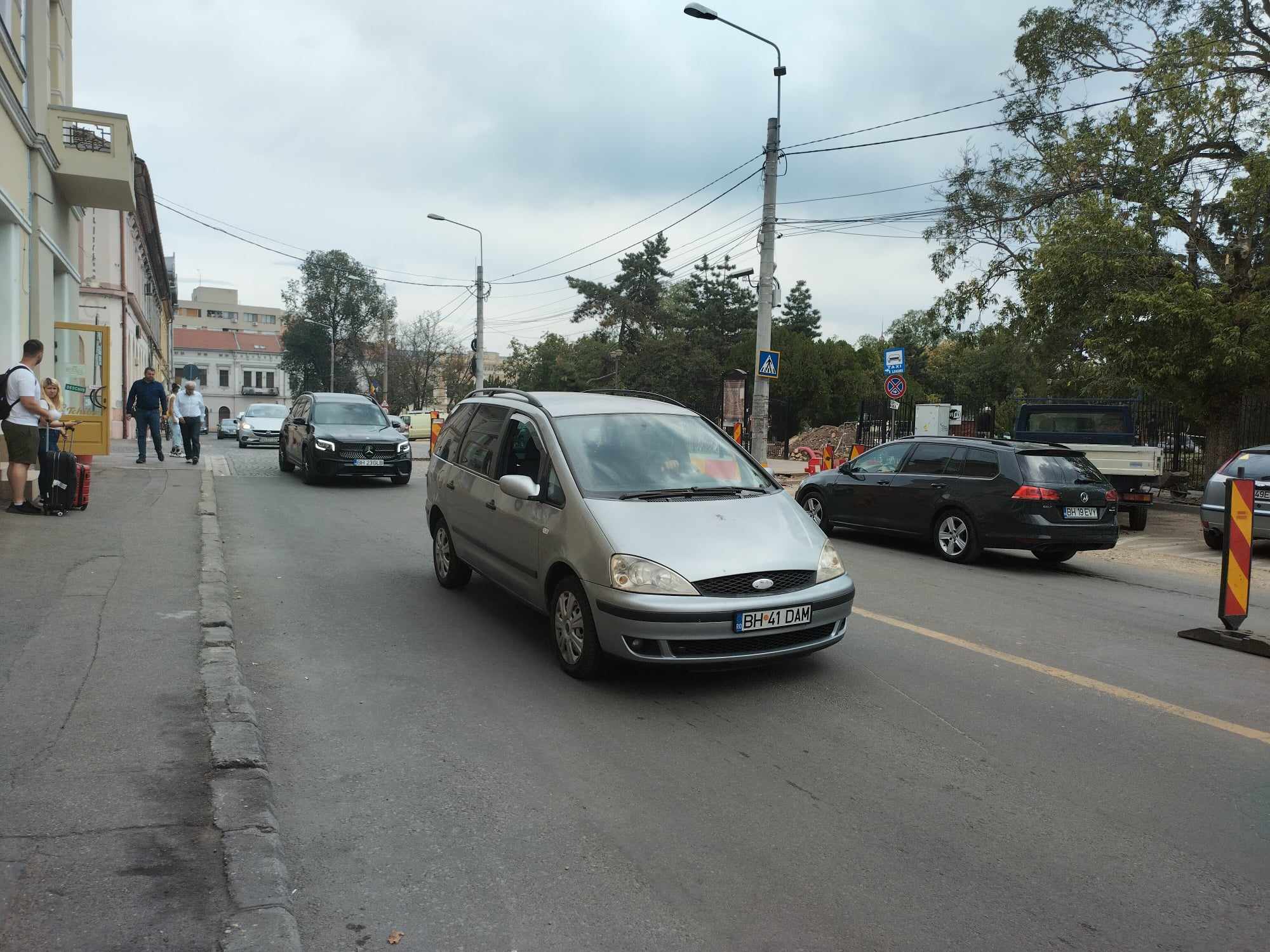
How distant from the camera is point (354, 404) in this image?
1800 cm

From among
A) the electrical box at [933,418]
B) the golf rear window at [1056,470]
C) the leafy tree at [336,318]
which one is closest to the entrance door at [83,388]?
the golf rear window at [1056,470]

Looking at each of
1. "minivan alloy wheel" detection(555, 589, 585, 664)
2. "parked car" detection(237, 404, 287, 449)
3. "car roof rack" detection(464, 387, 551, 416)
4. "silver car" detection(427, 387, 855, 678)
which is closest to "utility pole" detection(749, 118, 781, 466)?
"car roof rack" detection(464, 387, 551, 416)

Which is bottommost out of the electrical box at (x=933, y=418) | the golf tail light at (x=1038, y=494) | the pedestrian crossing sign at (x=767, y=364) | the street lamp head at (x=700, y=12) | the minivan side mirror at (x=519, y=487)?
the golf tail light at (x=1038, y=494)

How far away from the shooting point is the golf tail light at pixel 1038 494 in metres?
10.2

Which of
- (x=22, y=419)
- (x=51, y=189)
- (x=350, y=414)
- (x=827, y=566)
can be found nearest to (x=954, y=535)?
(x=827, y=566)

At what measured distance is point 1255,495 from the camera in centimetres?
1085

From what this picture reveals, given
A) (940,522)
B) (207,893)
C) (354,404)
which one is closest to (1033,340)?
(940,522)

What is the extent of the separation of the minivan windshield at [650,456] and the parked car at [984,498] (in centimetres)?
380

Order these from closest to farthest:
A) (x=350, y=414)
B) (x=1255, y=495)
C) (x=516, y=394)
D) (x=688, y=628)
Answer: (x=688, y=628) < (x=516, y=394) < (x=1255, y=495) < (x=350, y=414)

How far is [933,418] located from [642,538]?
2109 cm

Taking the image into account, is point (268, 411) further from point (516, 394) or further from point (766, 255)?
point (516, 394)

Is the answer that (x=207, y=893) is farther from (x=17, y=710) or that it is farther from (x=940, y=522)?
(x=940, y=522)

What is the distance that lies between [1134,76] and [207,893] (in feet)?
77.6

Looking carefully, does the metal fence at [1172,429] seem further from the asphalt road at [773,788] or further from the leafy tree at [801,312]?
the leafy tree at [801,312]
